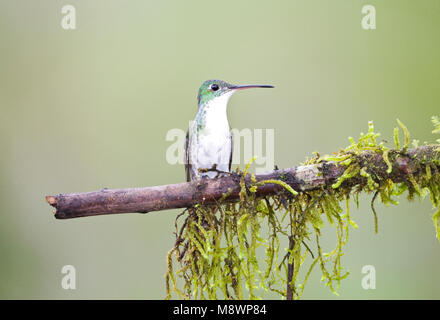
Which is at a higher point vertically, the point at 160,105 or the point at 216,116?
the point at 160,105

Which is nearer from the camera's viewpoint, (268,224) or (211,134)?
(268,224)

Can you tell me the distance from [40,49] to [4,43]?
59 cm

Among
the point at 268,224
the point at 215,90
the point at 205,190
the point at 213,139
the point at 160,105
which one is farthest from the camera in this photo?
the point at 160,105

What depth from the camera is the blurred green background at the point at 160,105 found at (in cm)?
589

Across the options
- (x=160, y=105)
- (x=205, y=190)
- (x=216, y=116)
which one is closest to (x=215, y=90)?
(x=216, y=116)

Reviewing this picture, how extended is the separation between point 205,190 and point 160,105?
15.8ft

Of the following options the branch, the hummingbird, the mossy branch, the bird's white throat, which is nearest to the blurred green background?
the hummingbird

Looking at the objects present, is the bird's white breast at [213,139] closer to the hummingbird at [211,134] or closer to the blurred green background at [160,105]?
the hummingbird at [211,134]

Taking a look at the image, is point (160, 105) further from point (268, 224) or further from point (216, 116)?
point (268, 224)

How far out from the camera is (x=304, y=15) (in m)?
7.47

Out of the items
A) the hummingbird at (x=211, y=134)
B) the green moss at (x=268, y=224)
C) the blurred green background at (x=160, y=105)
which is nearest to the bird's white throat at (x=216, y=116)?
the hummingbird at (x=211, y=134)

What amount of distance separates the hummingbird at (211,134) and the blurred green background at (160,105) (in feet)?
8.29

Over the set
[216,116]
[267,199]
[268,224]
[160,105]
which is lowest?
[268,224]

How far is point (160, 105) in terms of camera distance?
23.0 ft
